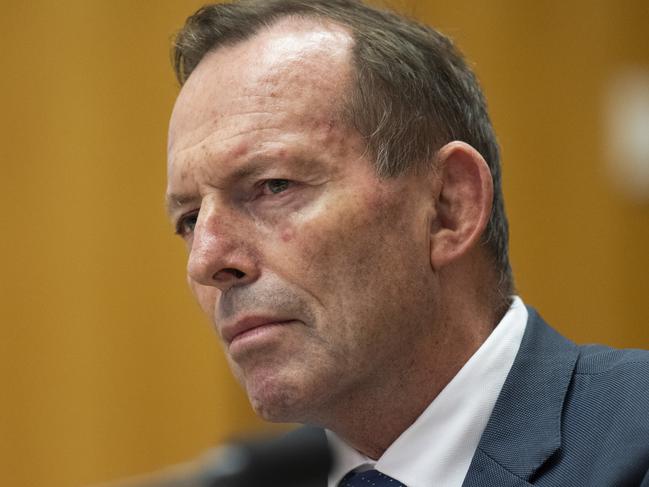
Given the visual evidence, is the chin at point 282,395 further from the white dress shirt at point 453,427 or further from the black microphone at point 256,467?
the black microphone at point 256,467

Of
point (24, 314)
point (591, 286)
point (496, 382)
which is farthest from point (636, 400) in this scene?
point (24, 314)

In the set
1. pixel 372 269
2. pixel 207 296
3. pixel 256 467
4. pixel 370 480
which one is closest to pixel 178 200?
pixel 207 296

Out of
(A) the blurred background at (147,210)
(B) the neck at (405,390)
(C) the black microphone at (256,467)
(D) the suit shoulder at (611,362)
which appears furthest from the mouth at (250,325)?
(A) the blurred background at (147,210)

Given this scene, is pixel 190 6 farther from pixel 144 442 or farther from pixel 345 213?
pixel 345 213

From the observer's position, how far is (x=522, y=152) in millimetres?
3393

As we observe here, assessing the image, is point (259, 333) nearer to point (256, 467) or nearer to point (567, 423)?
point (567, 423)

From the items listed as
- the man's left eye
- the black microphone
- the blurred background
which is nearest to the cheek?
the man's left eye

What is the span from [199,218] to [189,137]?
0.63 feet

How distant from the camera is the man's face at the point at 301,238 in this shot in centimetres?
177

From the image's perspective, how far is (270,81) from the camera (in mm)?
1878

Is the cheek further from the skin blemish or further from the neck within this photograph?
the neck

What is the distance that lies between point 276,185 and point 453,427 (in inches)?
22.3

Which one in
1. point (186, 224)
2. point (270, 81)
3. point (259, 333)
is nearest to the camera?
point (259, 333)

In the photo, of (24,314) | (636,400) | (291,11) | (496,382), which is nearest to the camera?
(636,400)
